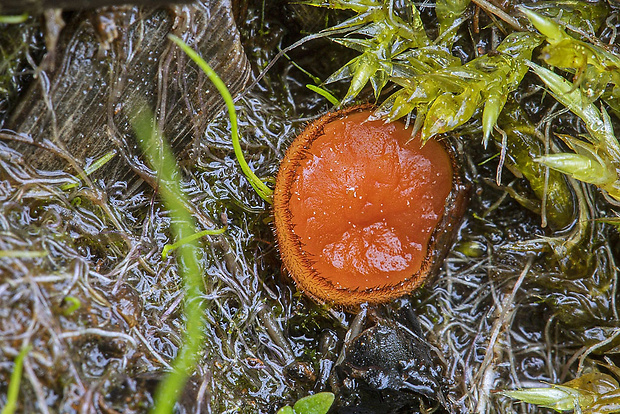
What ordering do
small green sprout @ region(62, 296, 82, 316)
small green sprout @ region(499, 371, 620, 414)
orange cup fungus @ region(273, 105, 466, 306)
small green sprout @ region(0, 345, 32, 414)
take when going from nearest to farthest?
1. small green sprout @ region(0, 345, 32, 414)
2. small green sprout @ region(62, 296, 82, 316)
3. orange cup fungus @ region(273, 105, 466, 306)
4. small green sprout @ region(499, 371, 620, 414)

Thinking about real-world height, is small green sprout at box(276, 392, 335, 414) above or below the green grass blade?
below

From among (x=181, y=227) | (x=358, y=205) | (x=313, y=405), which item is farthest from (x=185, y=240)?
(x=313, y=405)

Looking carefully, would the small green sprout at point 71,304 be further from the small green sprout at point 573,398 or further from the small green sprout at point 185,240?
the small green sprout at point 573,398

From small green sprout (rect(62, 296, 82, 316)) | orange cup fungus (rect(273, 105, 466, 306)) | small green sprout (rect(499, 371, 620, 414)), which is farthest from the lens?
small green sprout (rect(499, 371, 620, 414))

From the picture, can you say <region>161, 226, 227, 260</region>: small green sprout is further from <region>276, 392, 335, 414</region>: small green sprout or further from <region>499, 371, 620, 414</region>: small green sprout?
<region>499, 371, 620, 414</region>: small green sprout

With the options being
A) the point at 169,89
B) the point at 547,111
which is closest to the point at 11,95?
the point at 169,89

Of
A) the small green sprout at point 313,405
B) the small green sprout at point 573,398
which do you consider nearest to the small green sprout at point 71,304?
the small green sprout at point 313,405

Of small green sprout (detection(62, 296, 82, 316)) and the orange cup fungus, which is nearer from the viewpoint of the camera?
small green sprout (detection(62, 296, 82, 316))

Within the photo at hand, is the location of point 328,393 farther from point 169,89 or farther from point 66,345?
point 169,89

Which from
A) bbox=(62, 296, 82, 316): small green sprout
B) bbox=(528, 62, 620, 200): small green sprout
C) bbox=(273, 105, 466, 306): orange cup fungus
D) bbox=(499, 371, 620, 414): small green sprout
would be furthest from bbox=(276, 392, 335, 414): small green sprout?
Result: bbox=(528, 62, 620, 200): small green sprout
